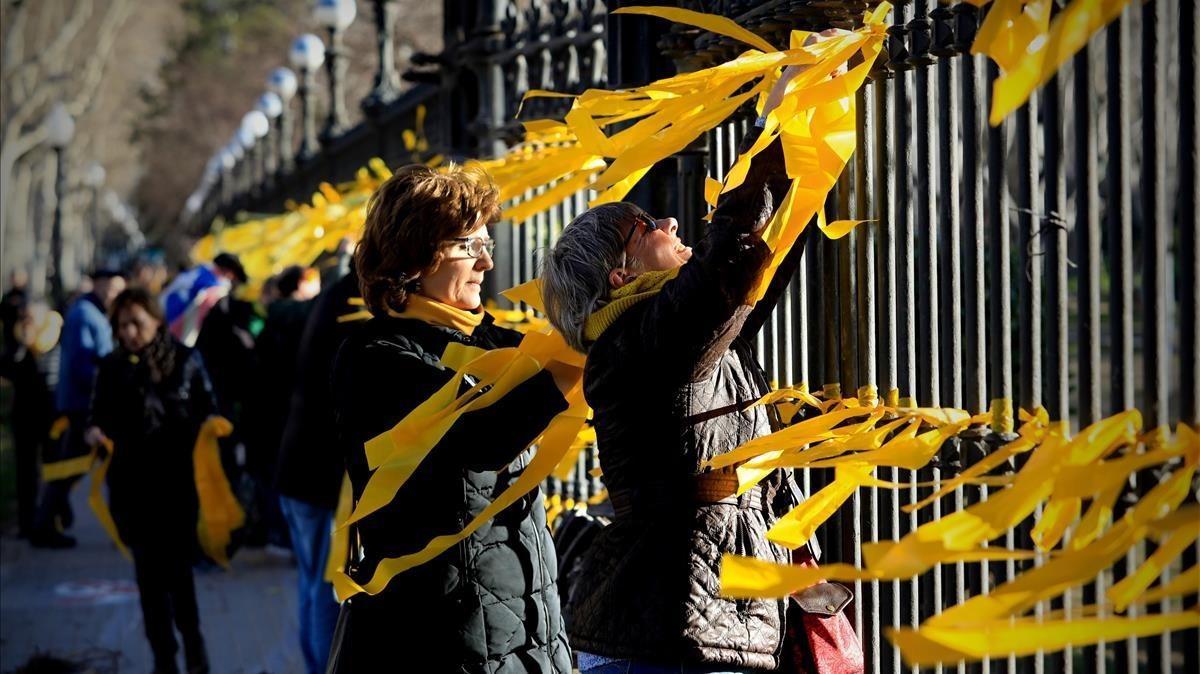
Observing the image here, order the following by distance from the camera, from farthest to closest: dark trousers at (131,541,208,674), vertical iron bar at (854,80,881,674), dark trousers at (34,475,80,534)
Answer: dark trousers at (34,475,80,534) < dark trousers at (131,541,208,674) < vertical iron bar at (854,80,881,674)

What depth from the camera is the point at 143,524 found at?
7230mm

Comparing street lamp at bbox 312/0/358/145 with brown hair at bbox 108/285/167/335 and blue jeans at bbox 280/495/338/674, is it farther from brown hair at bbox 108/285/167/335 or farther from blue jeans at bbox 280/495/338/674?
blue jeans at bbox 280/495/338/674

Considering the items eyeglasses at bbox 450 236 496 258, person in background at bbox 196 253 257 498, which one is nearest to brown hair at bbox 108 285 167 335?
person in background at bbox 196 253 257 498

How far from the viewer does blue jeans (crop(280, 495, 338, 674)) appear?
6258 mm

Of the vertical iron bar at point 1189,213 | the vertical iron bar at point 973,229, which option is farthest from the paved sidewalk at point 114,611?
the vertical iron bar at point 1189,213

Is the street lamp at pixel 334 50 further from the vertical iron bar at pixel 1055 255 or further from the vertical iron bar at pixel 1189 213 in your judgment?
the vertical iron bar at pixel 1189 213

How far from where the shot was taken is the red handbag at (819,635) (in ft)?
10.4

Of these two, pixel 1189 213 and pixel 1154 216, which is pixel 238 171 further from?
pixel 1189 213

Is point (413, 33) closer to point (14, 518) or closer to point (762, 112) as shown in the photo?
point (14, 518)

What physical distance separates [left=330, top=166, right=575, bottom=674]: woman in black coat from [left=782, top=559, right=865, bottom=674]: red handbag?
A: 2.20 feet

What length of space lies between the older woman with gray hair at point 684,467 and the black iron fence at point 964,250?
39cm

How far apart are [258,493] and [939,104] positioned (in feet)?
27.6

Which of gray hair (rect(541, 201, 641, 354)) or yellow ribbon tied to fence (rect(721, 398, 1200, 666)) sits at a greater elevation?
gray hair (rect(541, 201, 641, 354))

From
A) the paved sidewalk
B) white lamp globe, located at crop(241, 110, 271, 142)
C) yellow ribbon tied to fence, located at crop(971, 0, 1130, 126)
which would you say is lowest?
the paved sidewalk
